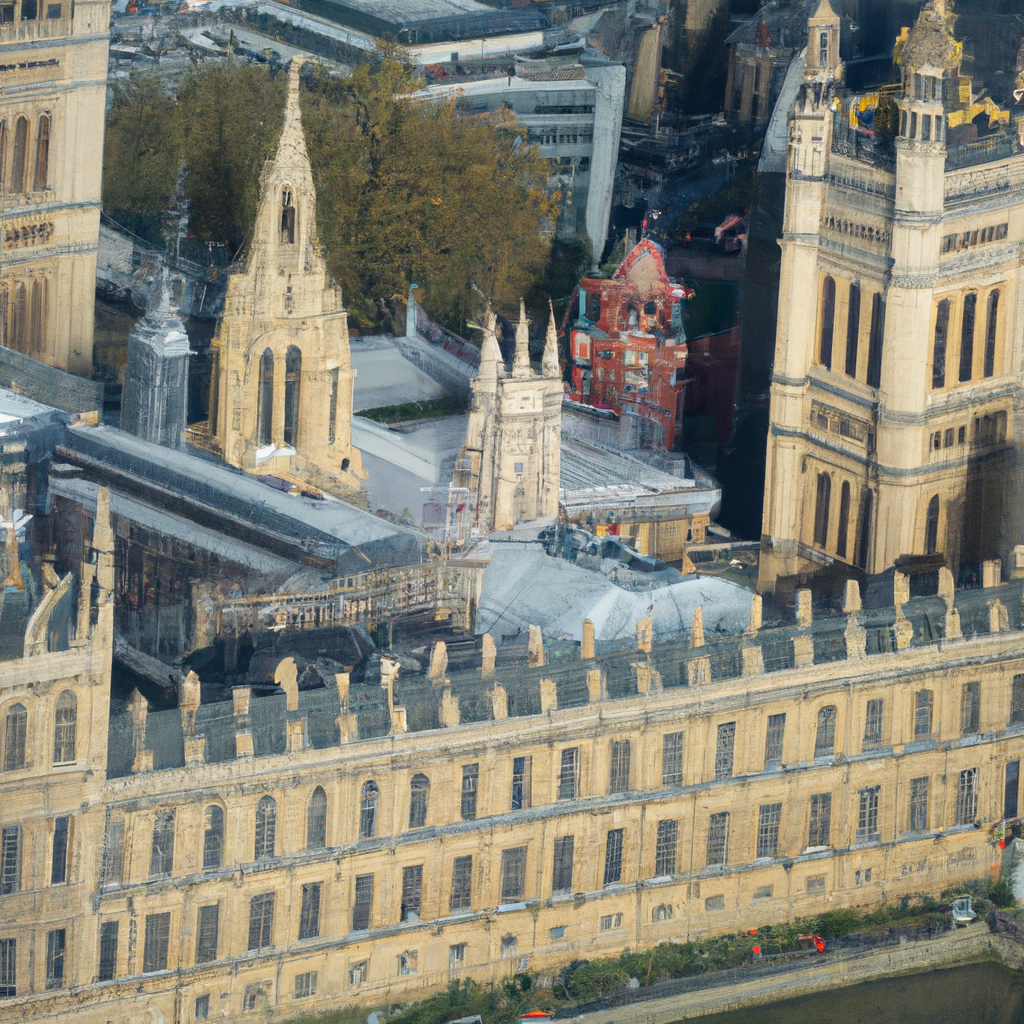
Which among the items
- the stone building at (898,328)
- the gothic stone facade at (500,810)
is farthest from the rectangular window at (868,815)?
the stone building at (898,328)

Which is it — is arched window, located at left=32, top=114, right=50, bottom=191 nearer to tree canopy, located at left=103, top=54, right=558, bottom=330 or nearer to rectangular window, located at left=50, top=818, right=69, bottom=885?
tree canopy, located at left=103, top=54, right=558, bottom=330

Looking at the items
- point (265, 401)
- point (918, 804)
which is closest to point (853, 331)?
point (265, 401)

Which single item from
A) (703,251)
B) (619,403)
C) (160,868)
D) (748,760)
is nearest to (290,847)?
(160,868)

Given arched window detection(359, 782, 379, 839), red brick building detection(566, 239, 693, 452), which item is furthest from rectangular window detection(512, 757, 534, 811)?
red brick building detection(566, 239, 693, 452)

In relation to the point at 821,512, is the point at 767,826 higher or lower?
lower

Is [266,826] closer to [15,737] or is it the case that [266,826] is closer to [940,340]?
[15,737]

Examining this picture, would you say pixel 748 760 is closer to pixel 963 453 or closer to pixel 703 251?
pixel 963 453
